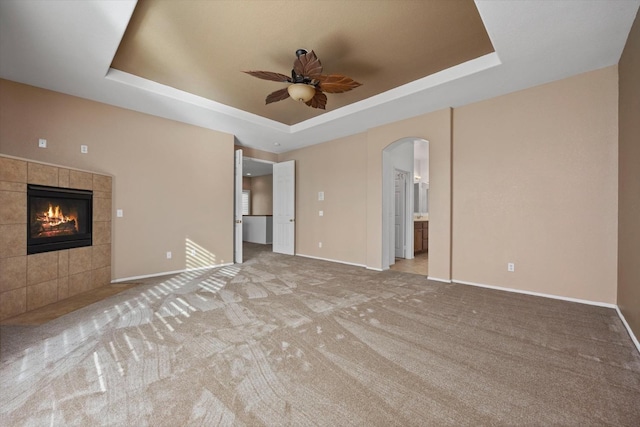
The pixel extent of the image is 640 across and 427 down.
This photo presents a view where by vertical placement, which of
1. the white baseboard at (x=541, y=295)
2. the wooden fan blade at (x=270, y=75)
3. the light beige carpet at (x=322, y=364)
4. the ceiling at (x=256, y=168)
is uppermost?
the ceiling at (x=256, y=168)

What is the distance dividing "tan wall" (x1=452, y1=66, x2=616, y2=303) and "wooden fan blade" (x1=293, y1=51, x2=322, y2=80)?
2.57 metres

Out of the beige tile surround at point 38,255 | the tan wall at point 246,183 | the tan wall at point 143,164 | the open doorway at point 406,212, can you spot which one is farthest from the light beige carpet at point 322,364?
the tan wall at point 246,183

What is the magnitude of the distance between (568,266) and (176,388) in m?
4.23

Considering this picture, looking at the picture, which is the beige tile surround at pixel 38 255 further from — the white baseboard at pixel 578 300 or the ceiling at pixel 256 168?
the white baseboard at pixel 578 300

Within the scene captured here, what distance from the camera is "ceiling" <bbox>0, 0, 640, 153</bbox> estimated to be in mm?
2256

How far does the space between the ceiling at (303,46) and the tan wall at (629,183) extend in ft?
1.04

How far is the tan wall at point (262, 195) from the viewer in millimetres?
10742

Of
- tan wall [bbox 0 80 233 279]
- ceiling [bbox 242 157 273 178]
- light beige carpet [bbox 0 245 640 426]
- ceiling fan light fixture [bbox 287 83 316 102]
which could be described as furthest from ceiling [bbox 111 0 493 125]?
ceiling [bbox 242 157 273 178]

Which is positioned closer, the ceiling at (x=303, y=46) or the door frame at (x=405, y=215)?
the ceiling at (x=303, y=46)

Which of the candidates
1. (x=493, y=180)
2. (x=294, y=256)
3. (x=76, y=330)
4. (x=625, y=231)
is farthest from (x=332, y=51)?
(x=294, y=256)

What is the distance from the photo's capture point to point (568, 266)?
323cm

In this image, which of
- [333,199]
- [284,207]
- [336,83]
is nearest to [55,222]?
[336,83]

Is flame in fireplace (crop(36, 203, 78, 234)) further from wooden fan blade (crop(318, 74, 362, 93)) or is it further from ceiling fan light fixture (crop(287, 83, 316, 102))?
wooden fan blade (crop(318, 74, 362, 93))

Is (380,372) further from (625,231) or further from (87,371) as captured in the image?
(625,231)
